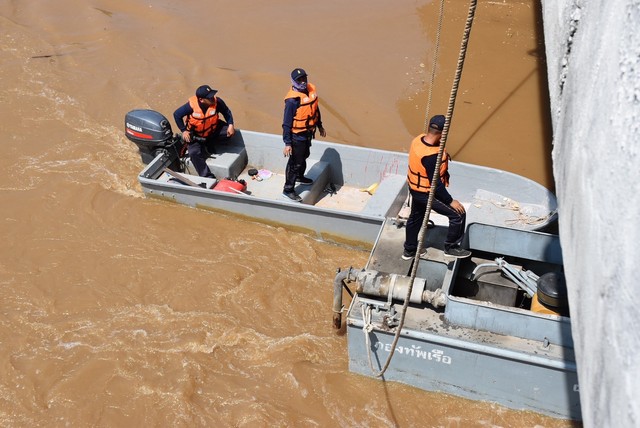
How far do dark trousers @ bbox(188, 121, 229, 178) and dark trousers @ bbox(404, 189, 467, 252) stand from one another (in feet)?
9.63

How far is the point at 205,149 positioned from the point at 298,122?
58.5 inches

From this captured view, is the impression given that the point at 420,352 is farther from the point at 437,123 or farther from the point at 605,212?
the point at 605,212

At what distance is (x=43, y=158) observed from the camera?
8.60m

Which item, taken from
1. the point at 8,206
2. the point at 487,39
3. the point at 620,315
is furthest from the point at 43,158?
the point at 620,315

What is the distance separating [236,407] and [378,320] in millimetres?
1398

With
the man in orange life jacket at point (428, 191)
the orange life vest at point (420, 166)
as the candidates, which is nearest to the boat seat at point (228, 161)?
the man in orange life jacket at point (428, 191)

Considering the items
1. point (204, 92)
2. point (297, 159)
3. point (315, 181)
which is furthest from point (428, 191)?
point (204, 92)

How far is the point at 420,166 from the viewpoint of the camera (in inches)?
206

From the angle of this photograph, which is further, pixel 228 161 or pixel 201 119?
pixel 228 161

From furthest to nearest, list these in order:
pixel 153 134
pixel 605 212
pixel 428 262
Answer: pixel 153 134 → pixel 428 262 → pixel 605 212

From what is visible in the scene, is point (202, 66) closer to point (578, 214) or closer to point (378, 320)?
point (378, 320)

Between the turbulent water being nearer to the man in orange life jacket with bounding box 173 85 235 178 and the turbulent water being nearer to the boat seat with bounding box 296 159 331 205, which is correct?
the boat seat with bounding box 296 159 331 205

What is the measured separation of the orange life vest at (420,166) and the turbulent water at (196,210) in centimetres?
159

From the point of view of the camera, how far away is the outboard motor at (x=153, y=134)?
7562 millimetres
